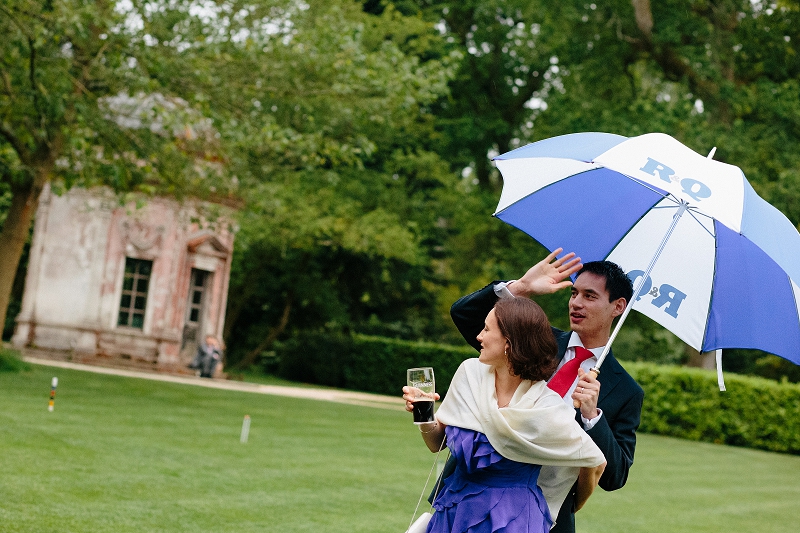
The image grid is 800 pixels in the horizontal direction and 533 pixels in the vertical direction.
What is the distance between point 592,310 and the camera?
3904 millimetres

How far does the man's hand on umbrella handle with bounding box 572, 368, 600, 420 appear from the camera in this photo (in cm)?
345

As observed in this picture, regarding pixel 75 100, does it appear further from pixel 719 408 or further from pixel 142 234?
pixel 719 408

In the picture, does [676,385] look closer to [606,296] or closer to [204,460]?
[204,460]

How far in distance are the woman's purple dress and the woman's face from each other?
280mm

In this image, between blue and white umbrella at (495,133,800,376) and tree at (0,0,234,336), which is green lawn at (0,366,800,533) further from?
blue and white umbrella at (495,133,800,376)

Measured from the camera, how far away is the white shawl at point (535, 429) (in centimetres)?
334

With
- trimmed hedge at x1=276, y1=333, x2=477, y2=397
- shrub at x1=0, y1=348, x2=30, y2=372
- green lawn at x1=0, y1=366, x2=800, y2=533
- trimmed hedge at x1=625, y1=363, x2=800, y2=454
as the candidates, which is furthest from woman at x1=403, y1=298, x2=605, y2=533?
trimmed hedge at x1=276, y1=333, x2=477, y2=397

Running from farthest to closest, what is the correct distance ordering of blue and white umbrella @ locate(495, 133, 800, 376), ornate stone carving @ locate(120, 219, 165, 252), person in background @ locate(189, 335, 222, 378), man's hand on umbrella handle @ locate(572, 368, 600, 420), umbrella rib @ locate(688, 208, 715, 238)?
person in background @ locate(189, 335, 222, 378), ornate stone carving @ locate(120, 219, 165, 252), umbrella rib @ locate(688, 208, 715, 238), blue and white umbrella @ locate(495, 133, 800, 376), man's hand on umbrella handle @ locate(572, 368, 600, 420)

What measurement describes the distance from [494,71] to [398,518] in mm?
30430

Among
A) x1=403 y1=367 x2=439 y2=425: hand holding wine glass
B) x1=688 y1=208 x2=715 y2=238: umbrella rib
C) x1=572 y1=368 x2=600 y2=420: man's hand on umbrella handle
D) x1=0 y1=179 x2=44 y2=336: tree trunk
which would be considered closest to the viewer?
x1=572 y1=368 x2=600 y2=420: man's hand on umbrella handle

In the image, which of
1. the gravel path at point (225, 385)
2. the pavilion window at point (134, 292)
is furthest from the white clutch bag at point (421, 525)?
the pavilion window at point (134, 292)

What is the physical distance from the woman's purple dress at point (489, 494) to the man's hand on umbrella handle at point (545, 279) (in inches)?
25.4

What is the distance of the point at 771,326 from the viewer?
4.35 metres

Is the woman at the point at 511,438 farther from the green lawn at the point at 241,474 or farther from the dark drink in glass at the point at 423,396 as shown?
the green lawn at the point at 241,474
